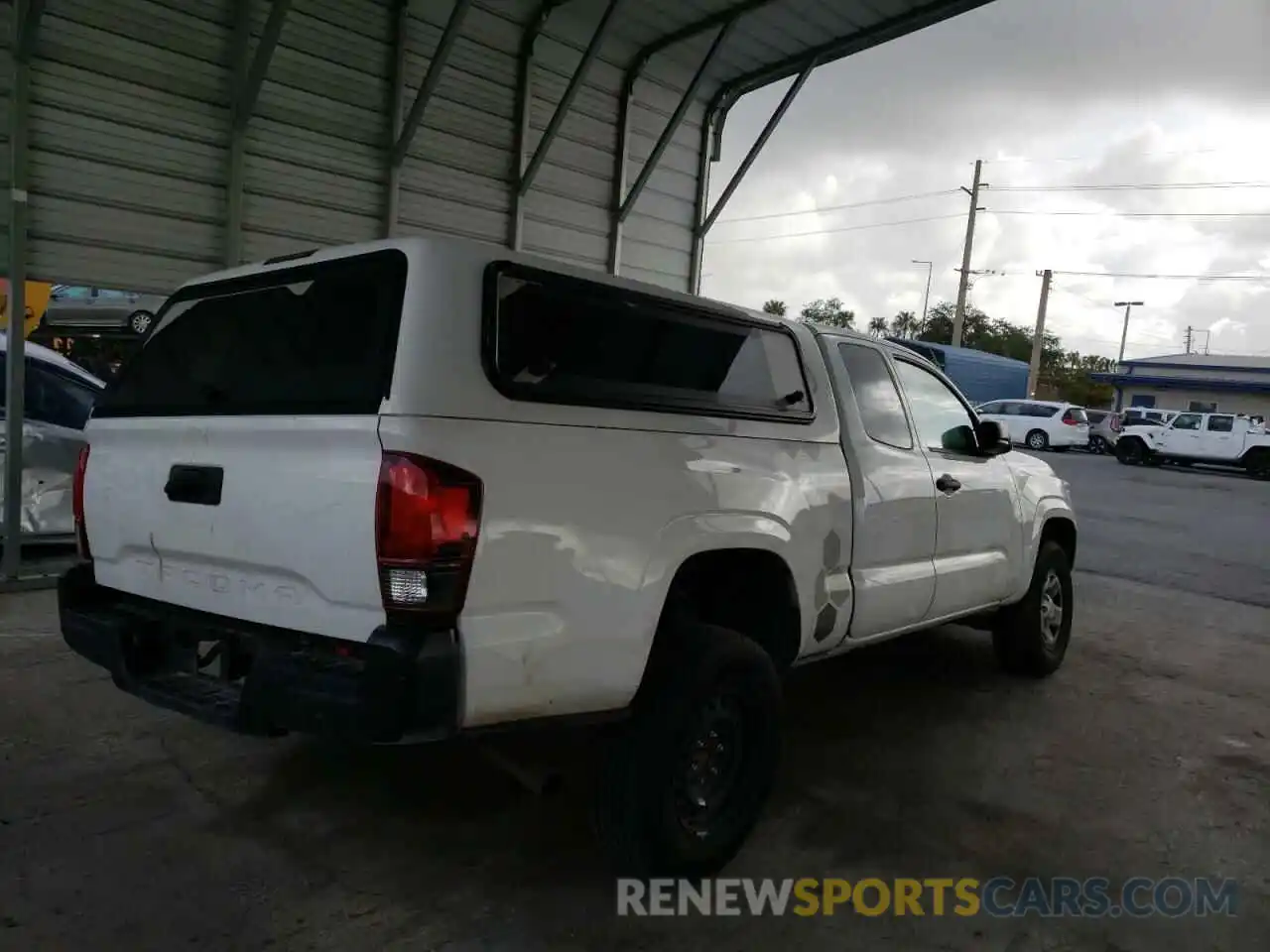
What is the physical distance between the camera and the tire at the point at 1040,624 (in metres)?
5.35

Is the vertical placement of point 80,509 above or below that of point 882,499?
below

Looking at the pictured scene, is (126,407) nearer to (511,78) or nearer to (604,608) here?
(604,608)

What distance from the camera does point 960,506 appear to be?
454 cm

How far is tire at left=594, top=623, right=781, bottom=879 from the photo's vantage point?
9.16 ft

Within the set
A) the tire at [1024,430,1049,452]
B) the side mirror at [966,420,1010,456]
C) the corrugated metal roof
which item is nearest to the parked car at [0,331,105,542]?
the corrugated metal roof

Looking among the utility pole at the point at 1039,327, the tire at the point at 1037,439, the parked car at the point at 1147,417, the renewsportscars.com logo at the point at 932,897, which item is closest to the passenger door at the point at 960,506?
the renewsportscars.com logo at the point at 932,897

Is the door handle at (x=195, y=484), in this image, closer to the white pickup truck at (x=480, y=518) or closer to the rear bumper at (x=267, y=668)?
the white pickup truck at (x=480, y=518)

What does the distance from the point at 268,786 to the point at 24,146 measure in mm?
4782

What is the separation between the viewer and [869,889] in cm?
306

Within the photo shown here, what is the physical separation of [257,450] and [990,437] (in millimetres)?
3514

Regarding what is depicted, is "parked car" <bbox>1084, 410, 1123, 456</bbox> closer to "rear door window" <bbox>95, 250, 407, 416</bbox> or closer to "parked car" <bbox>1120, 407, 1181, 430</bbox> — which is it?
"parked car" <bbox>1120, 407, 1181, 430</bbox>

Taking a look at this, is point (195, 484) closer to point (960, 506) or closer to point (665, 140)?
point (960, 506)

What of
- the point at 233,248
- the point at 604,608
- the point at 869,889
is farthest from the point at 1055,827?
the point at 233,248

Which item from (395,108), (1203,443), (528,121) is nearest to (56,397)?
(395,108)
